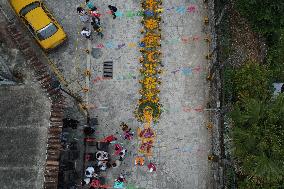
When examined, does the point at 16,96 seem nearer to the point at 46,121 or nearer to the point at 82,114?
the point at 46,121

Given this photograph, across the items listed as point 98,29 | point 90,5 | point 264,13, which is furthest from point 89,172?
point 264,13

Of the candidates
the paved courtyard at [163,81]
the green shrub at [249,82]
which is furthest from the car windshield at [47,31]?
the green shrub at [249,82]

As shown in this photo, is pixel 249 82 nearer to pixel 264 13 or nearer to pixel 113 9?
pixel 264 13

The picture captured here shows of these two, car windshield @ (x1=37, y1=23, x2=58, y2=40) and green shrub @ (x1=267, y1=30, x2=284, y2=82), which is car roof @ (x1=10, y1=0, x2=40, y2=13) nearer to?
car windshield @ (x1=37, y1=23, x2=58, y2=40)

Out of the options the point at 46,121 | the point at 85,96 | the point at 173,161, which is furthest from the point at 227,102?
the point at 46,121

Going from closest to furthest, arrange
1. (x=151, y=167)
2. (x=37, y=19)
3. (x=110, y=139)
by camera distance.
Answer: (x=151, y=167)
(x=110, y=139)
(x=37, y=19)

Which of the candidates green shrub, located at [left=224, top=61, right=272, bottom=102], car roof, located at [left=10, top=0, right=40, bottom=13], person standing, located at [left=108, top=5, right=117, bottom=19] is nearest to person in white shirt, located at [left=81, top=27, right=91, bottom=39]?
person standing, located at [left=108, top=5, right=117, bottom=19]
